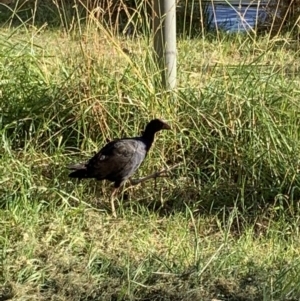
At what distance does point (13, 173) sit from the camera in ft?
15.4

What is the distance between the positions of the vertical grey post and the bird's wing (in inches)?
32.8

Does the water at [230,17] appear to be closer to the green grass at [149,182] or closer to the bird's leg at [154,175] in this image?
the green grass at [149,182]

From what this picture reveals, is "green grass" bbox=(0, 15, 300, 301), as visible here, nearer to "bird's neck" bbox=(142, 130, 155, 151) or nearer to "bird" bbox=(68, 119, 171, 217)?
"bird" bbox=(68, 119, 171, 217)

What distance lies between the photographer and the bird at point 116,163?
14.9 ft

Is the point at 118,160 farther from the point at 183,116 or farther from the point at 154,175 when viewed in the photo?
the point at 183,116

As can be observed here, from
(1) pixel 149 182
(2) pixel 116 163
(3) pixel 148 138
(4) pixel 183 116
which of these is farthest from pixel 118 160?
(4) pixel 183 116

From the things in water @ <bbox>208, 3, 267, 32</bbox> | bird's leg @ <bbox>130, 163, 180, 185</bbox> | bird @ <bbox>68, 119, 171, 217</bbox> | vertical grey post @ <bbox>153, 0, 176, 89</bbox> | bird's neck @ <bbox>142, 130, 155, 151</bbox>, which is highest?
vertical grey post @ <bbox>153, 0, 176, 89</bbox>

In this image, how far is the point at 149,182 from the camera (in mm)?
4914

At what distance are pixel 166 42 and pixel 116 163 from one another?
116 centimetres

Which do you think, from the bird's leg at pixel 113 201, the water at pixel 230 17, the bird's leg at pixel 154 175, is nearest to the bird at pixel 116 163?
the bird's leg at pixel 113 201

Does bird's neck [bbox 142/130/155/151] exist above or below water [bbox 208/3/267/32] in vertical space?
above

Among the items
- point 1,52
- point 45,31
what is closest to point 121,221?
point 1,52

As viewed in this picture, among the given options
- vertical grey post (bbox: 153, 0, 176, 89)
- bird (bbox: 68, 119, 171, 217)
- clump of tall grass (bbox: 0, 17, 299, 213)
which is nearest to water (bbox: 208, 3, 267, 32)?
vertical grey post (bbox: 153, 0, 176, 89)

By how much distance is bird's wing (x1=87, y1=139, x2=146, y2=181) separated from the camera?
4.54m
